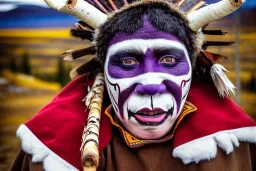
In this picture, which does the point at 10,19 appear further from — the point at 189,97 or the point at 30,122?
the point at 189,97

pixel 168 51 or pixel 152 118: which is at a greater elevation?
pixel 168 51

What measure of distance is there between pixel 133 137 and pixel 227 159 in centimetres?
36

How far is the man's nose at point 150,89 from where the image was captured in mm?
1576

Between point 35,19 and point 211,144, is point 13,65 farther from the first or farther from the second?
point 211,144

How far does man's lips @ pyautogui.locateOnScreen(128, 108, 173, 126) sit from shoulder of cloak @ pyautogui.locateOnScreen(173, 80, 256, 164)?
11cm

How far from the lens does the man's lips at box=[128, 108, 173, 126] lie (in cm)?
161

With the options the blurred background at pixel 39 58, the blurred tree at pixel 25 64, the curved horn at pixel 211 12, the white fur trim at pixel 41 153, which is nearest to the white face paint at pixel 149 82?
the curved horn at pixel 211 12

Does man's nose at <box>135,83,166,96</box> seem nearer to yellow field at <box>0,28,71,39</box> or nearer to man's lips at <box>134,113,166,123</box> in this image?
man's lips at <box>134,113,166,123</box>

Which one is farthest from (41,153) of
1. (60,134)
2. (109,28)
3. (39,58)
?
(39,58)

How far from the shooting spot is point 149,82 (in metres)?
1.59

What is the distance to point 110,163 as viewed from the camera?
1682 millimetres

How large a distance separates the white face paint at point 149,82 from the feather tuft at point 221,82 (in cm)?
16

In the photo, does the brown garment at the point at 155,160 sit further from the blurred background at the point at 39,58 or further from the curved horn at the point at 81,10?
the blurred background at the point at 39,58

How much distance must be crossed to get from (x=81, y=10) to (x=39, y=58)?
1.77 metres
